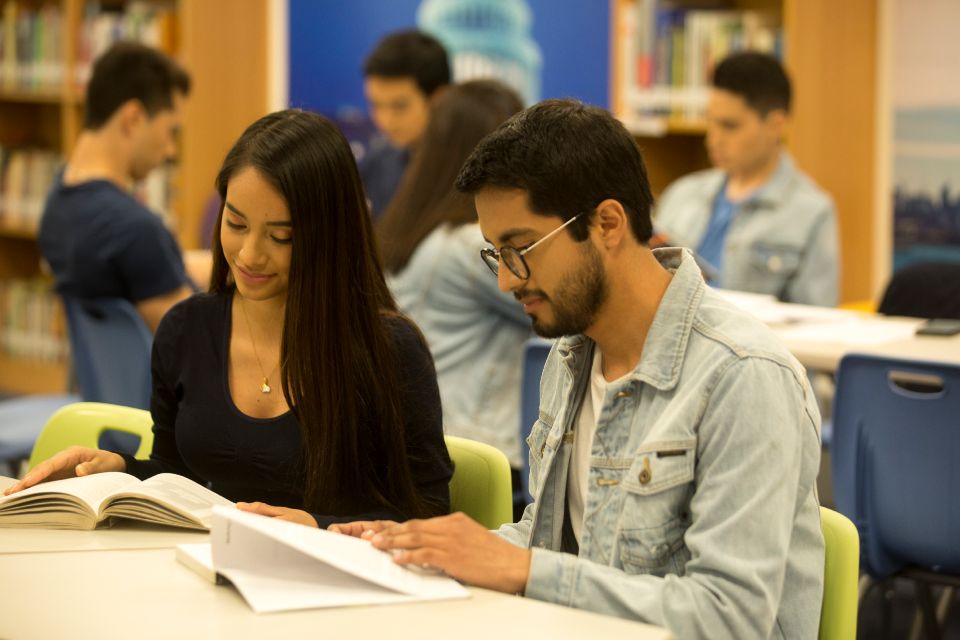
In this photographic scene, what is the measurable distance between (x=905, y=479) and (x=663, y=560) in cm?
117

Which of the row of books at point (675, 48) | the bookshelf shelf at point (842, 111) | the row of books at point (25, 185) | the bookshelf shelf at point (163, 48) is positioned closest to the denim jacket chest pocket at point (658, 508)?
the bookshelf shelf at point (842, 111)

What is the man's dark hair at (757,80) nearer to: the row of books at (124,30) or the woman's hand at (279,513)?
the woman's hand at (279,513)

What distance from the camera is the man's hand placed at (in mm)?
1536

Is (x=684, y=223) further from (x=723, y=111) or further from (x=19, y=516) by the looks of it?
(x=19, y=516)

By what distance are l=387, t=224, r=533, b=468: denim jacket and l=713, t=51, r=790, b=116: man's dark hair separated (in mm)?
1416

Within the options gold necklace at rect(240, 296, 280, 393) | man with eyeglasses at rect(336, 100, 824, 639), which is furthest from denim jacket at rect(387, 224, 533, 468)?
man with eyeglasses at rect(336, 100, 824, 639)

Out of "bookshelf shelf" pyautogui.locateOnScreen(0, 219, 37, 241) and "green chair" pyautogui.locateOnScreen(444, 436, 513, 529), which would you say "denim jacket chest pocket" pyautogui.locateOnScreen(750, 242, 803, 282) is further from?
"bookshelf shelf" pyautogui.locateOnScreen(0, 219, 37, 241)

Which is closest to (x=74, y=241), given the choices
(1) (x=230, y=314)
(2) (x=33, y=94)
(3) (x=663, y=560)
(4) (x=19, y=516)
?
(1) (x=230, y=314)

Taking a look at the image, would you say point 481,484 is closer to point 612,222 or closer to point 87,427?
point 612,222

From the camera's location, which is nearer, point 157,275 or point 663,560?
point 663,560

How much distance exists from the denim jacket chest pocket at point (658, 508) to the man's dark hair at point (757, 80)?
282 cm

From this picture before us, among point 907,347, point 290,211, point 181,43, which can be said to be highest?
point 181,43

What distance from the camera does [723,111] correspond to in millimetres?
4230

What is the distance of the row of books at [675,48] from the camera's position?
4.90 meters
